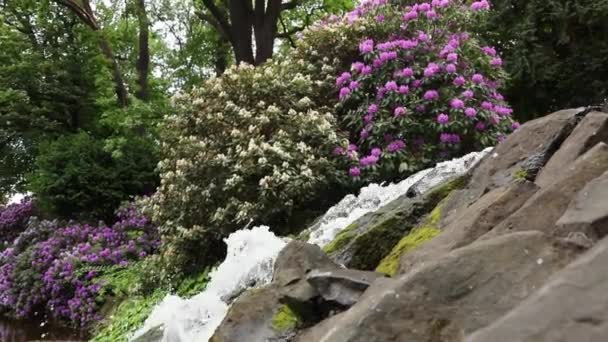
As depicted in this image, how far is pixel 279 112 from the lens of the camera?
6656 millimetres

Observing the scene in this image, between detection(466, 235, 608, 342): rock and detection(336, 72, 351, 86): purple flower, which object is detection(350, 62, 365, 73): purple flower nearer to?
detection(336, 72, 351, 86): purple flower

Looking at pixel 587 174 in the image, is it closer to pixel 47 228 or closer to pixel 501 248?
pixel 501 248

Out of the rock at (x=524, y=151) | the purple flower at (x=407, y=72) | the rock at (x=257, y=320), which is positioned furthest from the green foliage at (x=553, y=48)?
the rock at (x=257, y=320)

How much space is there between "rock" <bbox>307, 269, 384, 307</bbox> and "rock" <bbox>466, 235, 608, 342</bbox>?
111 centimetres

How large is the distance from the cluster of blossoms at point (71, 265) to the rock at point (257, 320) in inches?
202

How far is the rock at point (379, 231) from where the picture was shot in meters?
3.56

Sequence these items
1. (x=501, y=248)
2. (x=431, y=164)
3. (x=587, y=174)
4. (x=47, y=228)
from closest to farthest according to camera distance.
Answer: (x=501, y=248), (x=587, y=174), (x=431, y=164), (x=47, y=228)

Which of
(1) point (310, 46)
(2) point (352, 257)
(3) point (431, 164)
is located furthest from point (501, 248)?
(1) point (310, 46)

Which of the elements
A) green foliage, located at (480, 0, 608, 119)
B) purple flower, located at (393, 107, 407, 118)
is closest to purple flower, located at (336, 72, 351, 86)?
purple flower, located at (393, 107, 407, 118)

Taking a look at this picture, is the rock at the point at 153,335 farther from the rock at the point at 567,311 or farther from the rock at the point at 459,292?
the rock at the point at 567,311

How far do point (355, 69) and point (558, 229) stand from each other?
519 centimetres

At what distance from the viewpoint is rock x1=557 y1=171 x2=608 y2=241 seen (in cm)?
187

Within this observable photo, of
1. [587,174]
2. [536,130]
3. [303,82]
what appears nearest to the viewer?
[587,174]

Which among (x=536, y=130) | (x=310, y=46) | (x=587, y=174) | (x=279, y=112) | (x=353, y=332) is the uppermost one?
(x=310, y=46)
